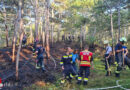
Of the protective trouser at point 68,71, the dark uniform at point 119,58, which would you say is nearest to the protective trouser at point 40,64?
the protective trouser at point 68,71

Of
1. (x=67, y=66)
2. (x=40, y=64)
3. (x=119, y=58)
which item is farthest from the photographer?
(x=40, y=64)

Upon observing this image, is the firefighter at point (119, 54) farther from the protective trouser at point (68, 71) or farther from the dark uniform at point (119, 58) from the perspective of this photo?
the protective trouser at point (68, 71)

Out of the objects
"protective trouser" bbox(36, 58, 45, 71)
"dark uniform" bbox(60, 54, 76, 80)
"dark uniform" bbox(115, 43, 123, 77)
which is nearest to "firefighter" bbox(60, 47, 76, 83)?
"dark uniform" bbox(60, 54, 76, 80)

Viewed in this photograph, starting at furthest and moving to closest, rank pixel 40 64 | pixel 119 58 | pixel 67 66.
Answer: pixel 40 64 → pixel 119 58 → pixel 67 66

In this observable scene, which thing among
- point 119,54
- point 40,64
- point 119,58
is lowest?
point 40,64

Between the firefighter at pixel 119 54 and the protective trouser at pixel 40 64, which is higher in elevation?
the firefighter at pixel 119 54

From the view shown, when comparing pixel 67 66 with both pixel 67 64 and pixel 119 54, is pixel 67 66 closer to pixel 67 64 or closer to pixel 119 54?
pixel 67 64

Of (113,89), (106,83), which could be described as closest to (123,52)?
(106,83)

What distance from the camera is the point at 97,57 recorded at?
16062 mm

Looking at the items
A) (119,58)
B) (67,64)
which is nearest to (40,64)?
(67,64)

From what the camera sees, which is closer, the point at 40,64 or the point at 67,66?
the point at 67,66

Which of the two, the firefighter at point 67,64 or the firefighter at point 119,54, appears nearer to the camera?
the firefighter at point 67,64

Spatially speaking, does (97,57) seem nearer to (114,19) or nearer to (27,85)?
(114,19)

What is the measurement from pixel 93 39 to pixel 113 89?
1510 cm
